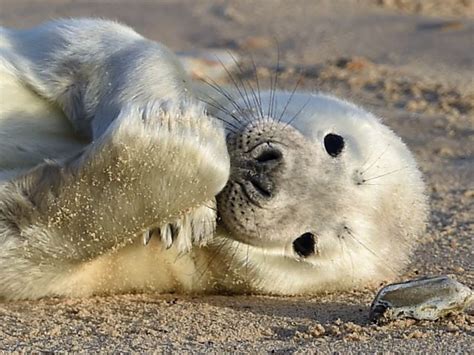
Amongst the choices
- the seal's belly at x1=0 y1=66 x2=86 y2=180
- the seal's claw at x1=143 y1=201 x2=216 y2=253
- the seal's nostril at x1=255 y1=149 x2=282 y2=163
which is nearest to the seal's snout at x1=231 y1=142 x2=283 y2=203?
the seal's nostril at x1=255 y1=149 x2=282 y2=163

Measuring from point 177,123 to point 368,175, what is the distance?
30.1 inches

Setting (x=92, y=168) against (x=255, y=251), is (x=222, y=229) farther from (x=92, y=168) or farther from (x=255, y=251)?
(x=92, y=168)

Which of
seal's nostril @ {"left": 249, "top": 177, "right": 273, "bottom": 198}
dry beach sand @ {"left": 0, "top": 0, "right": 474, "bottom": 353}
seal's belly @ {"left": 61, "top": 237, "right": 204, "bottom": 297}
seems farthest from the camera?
seal's belly @ {"left": 61, "top": 237, "right": 204, "bottom": 297}

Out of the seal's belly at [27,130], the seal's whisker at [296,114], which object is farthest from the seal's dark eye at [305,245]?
the seal's belly at [27,130]

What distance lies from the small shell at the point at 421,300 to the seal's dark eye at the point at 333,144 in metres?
0.57

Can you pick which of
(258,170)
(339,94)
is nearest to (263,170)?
(258,170)

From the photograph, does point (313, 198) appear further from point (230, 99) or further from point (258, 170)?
point (230, 99)

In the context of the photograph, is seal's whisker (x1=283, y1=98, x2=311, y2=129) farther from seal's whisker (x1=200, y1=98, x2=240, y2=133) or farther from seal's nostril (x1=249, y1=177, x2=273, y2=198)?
seal's nostril (x1=249, y1=177, x2=273, y2=198)

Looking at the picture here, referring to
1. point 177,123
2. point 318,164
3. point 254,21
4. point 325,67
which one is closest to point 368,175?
point 318,164

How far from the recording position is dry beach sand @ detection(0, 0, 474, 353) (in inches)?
124

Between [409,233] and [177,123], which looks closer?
[177,123]

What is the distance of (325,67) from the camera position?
27.6ft

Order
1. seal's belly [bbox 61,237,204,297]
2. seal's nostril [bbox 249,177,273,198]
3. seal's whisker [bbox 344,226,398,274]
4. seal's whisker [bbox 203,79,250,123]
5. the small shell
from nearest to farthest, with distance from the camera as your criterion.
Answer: the small shell
seal's nostril [bbox 249,177,273,198]
seal's belly [bbox 61,237,204,297]
seal's whisker [bbox 344,226,398,274]
seal's whisker [bbox 203,79,250,123]

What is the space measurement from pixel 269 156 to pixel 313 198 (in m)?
0.20
